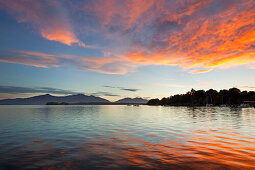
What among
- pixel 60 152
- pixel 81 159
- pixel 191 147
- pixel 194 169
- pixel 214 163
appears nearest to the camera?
pixel 194 169

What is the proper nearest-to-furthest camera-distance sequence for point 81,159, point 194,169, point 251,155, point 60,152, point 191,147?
point 194,169, point 81,159, point 251,155, point 60,152, point 191,147

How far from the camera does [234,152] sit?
15.9 metres

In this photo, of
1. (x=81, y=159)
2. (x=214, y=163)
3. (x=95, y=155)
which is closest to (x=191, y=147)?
(x=214, y=163)

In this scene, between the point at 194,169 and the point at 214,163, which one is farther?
the point at 214,163

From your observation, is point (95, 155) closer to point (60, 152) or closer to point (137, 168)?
point (60, 152)

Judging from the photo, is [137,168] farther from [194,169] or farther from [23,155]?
[23,155]

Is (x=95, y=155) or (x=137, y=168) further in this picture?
(x=95, y=155)

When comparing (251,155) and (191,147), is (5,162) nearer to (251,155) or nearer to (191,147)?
(191,147)

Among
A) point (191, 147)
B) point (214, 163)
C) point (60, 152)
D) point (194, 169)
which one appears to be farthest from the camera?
point (191, 147)

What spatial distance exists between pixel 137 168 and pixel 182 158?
4612mm

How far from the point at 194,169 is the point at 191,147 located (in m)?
6.74

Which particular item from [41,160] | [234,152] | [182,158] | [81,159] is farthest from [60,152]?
[234,152]

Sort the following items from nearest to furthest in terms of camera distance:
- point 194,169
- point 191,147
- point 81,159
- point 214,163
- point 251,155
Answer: point 194,169 < point 214,163 < point 81,159 < point 251,155 < point 191,147

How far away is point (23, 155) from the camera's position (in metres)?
15.0
